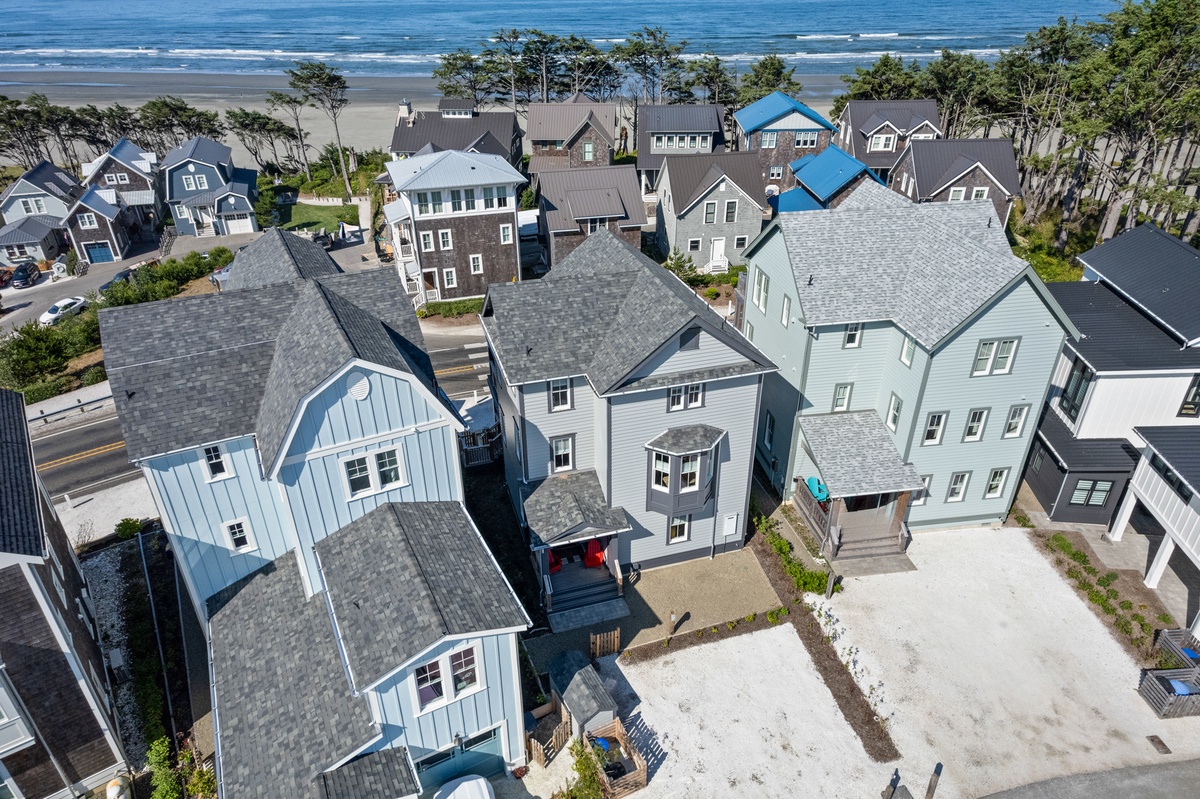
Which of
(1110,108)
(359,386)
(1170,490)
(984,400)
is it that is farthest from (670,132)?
(359,386)

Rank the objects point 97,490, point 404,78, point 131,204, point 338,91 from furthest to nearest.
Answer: point 404,78 < point 338,91 < point 131,204 < point 97,490

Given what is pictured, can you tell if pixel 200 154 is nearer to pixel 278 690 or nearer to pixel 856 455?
pixel 278 690

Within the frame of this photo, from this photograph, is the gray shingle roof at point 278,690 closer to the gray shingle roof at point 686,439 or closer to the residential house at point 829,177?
the gray shingle roof at point 686,439

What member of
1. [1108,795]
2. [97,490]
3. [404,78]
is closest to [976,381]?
[1108,795]

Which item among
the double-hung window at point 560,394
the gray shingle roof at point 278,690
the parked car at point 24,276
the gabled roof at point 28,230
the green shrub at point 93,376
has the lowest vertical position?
the green shrub at point 93,376

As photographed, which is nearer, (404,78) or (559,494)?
(559,494)

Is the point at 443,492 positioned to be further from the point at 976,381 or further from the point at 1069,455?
the point at 1069,455

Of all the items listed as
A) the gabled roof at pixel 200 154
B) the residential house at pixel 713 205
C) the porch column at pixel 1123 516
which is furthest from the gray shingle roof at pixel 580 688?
the gabled roof at pixel 200 154
